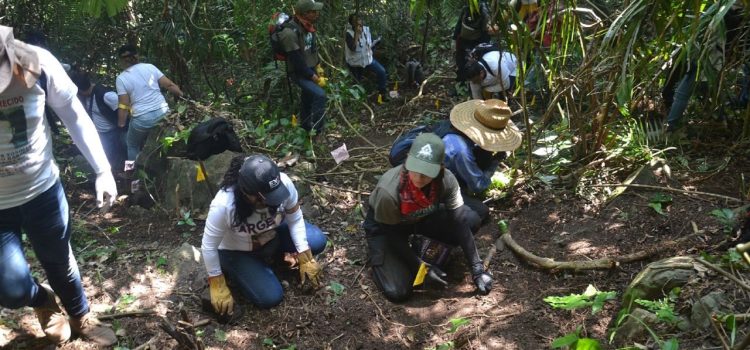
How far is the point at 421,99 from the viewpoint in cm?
754

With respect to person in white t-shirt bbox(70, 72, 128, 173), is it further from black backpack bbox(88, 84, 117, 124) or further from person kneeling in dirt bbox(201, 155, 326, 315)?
person kneeling in dirt bbox(201, 155, 326, 315)

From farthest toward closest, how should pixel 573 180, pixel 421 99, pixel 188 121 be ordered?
pixel 421 99 → pixel 188 121 → pixel 573 180

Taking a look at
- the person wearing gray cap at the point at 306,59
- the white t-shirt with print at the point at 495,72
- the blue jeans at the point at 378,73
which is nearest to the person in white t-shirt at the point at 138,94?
the person wearing gray cap at the point at 306,59

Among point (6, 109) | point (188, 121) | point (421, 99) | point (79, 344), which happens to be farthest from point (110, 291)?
point (421, 99)

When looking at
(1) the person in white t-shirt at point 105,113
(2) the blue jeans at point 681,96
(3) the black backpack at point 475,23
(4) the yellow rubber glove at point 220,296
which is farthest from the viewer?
(3) the black backpack at point 475,23

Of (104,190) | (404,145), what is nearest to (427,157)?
(404,145)

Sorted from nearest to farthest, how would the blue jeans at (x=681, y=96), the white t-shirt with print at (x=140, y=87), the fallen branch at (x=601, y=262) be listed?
the fallen branch at (x=601, y=262), the blue jeans at (x=681, y=96), the white t-shirt with print at (x=140, y=87)

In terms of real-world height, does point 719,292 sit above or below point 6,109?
below

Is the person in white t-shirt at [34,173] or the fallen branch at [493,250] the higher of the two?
the person in white t-shirt at [34,173]

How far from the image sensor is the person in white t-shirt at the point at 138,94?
5.71m

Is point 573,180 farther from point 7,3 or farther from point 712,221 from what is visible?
point 7,3

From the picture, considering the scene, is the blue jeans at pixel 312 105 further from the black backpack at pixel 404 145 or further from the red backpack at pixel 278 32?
the black backpack at pixel 404 145

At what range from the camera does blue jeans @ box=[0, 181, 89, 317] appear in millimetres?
2564

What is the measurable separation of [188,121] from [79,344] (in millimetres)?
3259
